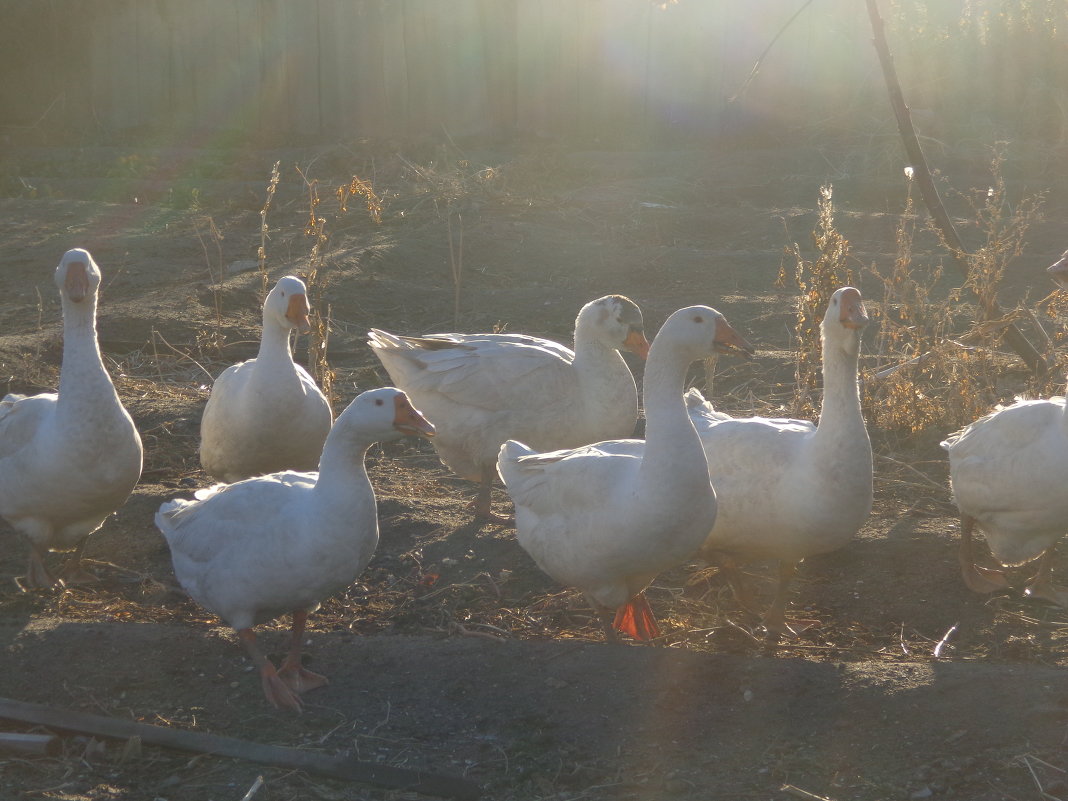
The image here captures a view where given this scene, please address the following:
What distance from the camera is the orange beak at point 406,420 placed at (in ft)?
13.7

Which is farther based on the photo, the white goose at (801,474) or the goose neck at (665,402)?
the white goose at (801,474)

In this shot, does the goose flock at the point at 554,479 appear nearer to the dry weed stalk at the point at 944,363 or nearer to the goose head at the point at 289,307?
the goose head at the point at 289,307

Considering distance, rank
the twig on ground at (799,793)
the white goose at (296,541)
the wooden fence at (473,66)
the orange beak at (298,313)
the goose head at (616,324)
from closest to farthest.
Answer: the twig on ground at (799,793) < the white goose at (296,541) < the orange beak at (298,313) < the goose head at (616,324) < the wooden fence at (473,66)

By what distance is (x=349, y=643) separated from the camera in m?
4.54

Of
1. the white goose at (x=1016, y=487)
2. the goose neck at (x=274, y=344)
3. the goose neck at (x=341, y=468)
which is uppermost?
the goose neck at (x=274, y=344)

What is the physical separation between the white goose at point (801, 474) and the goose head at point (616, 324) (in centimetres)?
117

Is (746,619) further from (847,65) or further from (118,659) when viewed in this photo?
(847,65)

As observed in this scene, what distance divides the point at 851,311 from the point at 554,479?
1356mm

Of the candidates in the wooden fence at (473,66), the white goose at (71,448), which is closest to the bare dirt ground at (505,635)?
the white goose at (71,448)

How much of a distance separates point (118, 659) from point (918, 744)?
2.76 m

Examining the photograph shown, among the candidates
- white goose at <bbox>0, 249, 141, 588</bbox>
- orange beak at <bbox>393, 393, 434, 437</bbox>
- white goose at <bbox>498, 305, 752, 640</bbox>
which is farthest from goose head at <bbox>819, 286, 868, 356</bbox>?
white goose at <bbox>0, 249, 141, 588</bbox>

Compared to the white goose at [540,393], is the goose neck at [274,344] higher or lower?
higher

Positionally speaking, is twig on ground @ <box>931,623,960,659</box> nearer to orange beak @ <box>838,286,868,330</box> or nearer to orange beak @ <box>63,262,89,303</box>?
orange beak @ <box>838,286,868,330</box>

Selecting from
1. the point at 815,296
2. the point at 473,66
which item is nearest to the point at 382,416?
the point at 815,296
